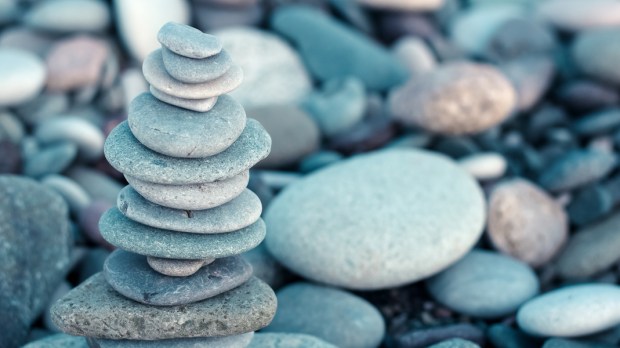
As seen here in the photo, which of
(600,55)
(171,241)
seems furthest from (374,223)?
(600,55)

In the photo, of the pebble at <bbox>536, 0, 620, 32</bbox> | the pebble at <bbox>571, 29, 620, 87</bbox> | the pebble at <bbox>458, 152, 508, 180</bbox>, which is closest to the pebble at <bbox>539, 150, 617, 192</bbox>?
the pebble at <bbox>458, 152, 508, 180</bbox>

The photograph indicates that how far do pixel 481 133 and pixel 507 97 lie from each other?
13.3 inches

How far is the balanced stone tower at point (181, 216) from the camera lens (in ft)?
9.87

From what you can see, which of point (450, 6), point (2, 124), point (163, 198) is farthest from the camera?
point (450, 6)

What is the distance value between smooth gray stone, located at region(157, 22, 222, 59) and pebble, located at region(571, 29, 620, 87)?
398 centimetres

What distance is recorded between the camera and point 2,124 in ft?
17.7

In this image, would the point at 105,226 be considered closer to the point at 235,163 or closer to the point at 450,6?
the point at 235,163

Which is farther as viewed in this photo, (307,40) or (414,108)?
(307,40)

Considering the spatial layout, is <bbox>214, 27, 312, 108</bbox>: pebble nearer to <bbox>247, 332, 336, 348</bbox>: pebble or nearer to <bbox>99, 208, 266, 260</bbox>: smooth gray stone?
<bbox>247, 332, 336, 348</bbox>: pebble

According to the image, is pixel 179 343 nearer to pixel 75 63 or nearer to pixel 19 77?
pixel 19 77

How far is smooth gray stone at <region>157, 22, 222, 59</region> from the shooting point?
116 inches

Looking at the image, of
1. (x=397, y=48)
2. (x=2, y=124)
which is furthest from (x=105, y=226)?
(x=397, y=48)

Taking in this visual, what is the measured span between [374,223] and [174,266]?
139cm

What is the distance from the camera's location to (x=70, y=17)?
6027mm
